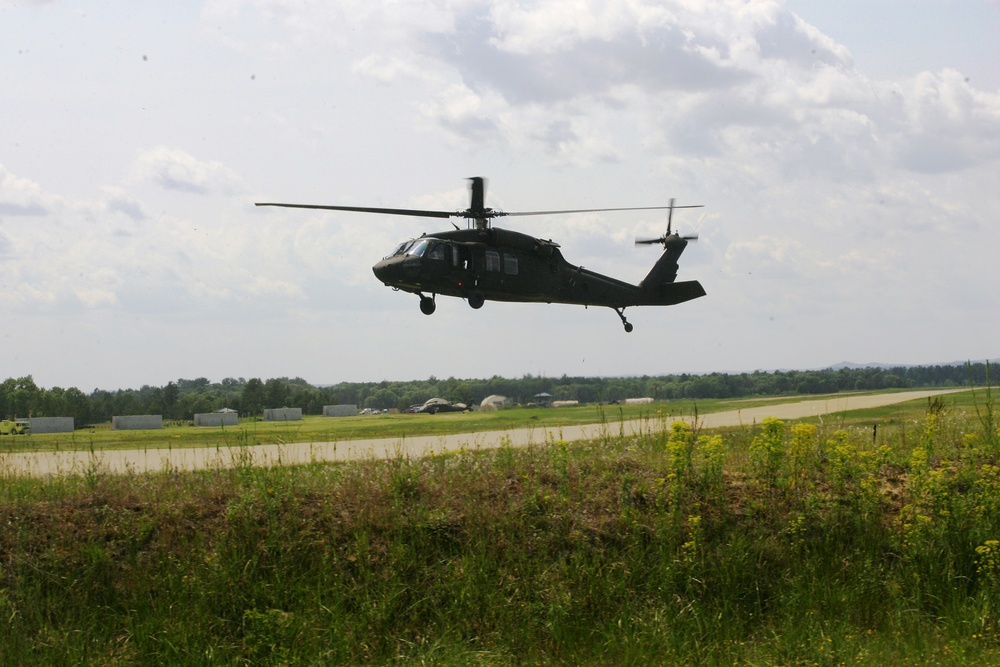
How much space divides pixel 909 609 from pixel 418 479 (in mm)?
6766

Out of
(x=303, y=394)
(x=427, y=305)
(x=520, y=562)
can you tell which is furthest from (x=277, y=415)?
(x=520, y=562)

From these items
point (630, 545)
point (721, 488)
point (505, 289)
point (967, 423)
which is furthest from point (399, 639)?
point (505, 289)

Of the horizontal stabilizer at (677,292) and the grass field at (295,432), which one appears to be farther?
the horizontal stabilizer at (677,292)

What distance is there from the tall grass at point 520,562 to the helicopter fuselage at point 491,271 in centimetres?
881

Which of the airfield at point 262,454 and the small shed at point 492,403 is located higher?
the small shed at point 492,403

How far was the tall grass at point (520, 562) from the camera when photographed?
10172mm

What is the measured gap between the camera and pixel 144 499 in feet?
40.2

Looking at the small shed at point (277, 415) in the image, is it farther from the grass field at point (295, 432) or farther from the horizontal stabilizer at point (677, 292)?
the horizontal stabilizer at point (677, 292)

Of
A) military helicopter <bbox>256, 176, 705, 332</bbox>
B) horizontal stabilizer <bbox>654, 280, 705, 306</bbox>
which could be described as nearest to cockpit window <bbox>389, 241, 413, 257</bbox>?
military helicopter <bbox>256, 176, 705, 332</bbox>

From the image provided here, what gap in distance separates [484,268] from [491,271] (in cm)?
27

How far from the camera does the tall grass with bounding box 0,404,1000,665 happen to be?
1017 centimetres

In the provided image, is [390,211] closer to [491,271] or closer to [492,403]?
[491,271]

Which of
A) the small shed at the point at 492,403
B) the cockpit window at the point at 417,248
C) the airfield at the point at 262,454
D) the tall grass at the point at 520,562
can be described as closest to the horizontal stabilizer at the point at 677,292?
the airfield at the point at 262,454

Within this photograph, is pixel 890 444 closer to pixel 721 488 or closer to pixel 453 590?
pixel 721 488
